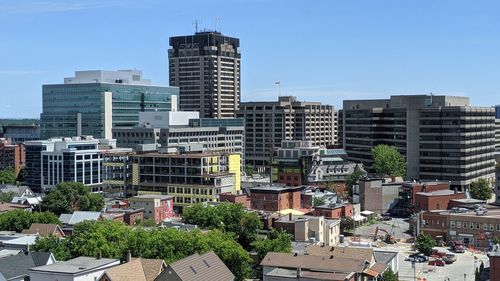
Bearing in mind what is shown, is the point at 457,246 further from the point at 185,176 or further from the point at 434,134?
the point at 434,134

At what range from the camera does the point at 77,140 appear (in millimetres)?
157625

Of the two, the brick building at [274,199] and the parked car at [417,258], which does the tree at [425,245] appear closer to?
the parked car at [417,258]

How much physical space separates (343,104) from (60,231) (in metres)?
112

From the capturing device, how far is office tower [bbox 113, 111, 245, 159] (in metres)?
176

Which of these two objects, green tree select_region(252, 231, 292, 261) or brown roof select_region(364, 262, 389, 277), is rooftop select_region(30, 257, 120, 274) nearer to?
green tree select_region(252, 231, 292, 261)

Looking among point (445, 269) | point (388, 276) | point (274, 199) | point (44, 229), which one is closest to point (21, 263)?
point (44, 229)

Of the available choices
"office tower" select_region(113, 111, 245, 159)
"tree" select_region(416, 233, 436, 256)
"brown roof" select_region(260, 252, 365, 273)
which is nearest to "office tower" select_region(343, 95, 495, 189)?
"office tower" select_region(113, 111, 245, 159)

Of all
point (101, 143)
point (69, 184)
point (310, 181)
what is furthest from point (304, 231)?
point (101, 143)

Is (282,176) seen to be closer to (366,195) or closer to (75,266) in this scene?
(366,195)

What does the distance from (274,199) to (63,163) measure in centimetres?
6121

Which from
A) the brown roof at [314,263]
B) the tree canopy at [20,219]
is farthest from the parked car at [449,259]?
the tree canopy at [20,219]

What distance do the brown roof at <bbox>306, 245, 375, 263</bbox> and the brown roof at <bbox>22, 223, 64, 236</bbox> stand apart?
3450 cm

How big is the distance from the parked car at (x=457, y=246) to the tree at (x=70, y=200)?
181 ft

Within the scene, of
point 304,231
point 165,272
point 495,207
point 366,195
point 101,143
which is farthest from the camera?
point 101,143
